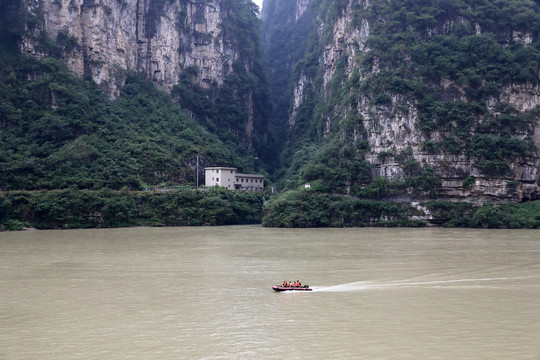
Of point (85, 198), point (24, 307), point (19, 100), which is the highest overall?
point (19, 100)

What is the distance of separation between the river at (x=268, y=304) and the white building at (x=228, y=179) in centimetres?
2803

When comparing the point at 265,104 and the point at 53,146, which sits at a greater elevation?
the point at 265,104

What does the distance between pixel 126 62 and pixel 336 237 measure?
137 ft

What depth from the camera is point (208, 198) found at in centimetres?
4603

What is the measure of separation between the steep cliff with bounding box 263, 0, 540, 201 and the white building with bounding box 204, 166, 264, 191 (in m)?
5.43

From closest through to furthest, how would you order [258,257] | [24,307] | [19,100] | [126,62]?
[24,307] < [258,257] < [19,100] < [126,62]

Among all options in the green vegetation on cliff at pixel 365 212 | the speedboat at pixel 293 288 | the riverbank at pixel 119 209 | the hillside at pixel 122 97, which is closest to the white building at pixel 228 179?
the hillside at pixel 122 97

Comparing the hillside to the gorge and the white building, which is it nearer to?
the gorge

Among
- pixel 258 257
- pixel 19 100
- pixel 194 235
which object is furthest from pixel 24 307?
pixel 19 100

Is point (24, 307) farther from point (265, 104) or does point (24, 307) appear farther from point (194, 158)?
point (265, 104)

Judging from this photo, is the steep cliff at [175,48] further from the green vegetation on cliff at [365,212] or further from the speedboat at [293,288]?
the speedboat at [293,288]

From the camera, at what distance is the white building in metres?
54.2

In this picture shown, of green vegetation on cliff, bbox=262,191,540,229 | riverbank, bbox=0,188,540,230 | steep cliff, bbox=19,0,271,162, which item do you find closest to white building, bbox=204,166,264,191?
riverbank, bbox=0,188,540,230

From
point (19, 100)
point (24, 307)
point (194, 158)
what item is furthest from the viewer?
point (194, 158)
